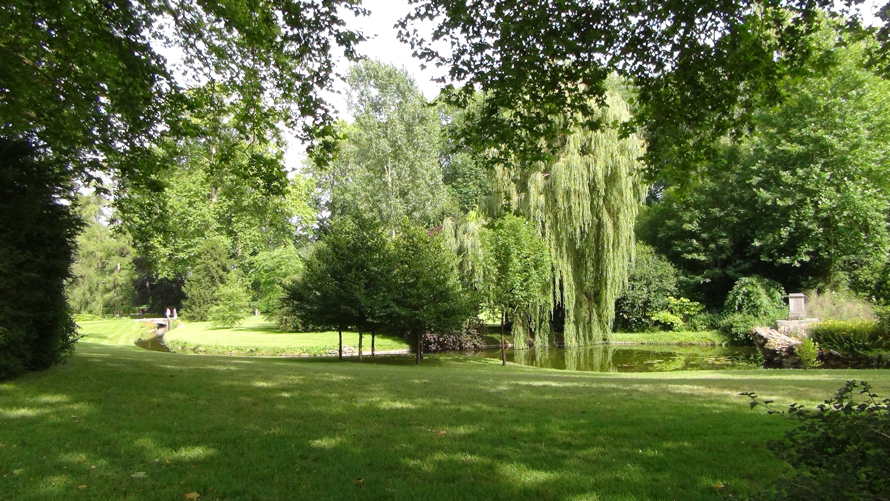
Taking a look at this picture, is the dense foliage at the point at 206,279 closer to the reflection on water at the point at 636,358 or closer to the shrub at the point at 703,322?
the reflection on water at the point at 636,358

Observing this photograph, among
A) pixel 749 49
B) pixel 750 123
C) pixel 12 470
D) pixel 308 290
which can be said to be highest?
pixel 749 49

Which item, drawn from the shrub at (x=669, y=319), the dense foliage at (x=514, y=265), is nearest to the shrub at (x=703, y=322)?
the shrub at (x=669, y=319)

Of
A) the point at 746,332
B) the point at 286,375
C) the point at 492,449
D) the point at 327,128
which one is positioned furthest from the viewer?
the point at 746,332

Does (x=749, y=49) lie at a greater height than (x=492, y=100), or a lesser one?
greater

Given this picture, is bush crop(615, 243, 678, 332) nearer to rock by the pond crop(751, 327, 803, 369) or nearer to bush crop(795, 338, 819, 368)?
rock by the pond crop(751, 327, 803, 369)

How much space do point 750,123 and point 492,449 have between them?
18.0 feet

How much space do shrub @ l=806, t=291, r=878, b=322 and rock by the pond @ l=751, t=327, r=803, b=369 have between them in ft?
8.92

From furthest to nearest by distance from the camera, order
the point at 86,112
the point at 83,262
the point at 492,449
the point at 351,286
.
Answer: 1. the point at 83,262
2. the point at 351,286
3. the point at 86,112
4. the point at 492,449

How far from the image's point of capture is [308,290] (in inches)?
650

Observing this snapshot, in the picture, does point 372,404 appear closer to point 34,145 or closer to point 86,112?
point 86,112

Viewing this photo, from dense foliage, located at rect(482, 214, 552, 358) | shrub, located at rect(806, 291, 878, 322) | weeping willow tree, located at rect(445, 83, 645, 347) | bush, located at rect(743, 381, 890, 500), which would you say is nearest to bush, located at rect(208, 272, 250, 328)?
weeping willow tree, located at rect(445, 83, 645, 347)

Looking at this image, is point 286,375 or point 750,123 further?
point 286,375

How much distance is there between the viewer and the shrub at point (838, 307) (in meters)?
19.5

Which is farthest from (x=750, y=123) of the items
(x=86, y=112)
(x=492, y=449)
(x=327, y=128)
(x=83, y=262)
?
(x=83, y=262)
